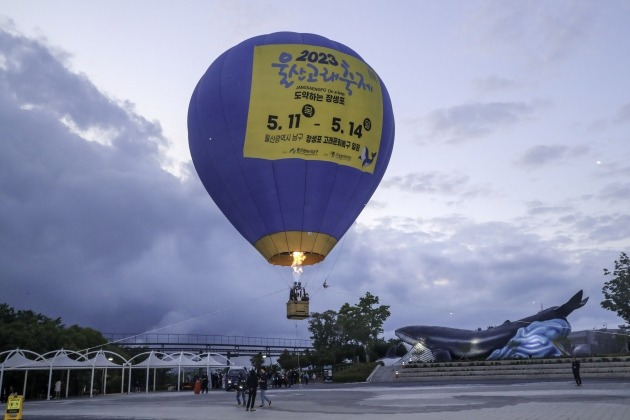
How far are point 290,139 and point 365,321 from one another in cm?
5232

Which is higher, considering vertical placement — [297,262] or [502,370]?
[297,262]

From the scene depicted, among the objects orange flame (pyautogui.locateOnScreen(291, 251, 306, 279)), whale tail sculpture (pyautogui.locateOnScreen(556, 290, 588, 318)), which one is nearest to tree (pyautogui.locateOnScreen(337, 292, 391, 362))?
whale tail sculpture (pyautogui.locateOnScreen(556, 290, 588, 318))

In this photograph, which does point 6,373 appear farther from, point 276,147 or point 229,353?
point 229,353

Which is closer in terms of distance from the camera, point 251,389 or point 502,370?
point 251,389

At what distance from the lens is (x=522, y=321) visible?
A: 192ft

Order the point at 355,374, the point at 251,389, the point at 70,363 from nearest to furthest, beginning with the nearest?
1. the point at 251,389
2. the point at 70,363
3. the point at 355,374

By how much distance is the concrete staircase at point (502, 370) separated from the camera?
40750mm

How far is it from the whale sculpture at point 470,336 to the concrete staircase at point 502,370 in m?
6.14

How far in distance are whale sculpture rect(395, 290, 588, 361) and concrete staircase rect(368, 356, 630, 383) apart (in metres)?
6.14

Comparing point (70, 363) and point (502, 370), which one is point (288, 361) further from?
point (70, 363)

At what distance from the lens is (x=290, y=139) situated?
82.9 feet

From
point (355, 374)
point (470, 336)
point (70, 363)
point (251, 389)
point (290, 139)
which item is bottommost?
point (251, 389)

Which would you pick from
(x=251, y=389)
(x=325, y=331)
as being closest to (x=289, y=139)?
(x=251, y=389)

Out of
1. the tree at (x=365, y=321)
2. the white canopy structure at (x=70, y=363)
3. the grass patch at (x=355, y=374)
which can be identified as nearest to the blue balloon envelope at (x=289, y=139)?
the white canopy structure at (x=70, y=363)
